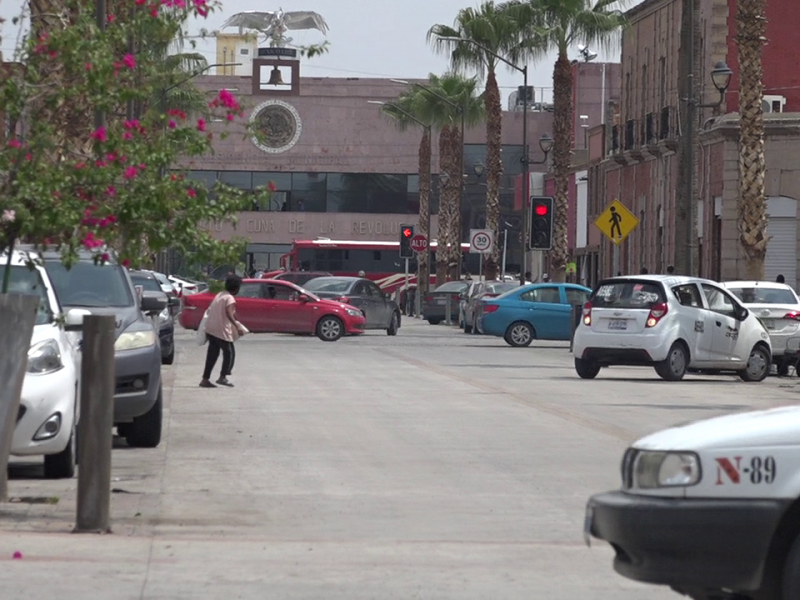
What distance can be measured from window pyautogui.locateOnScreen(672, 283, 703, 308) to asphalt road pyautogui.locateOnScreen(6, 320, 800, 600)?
8.25 ft

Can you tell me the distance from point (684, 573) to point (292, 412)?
13.2 meters

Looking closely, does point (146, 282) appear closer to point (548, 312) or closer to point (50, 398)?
point (548, 312)

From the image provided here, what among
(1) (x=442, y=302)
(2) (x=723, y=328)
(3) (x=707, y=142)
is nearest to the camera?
(2) (x=723, y=328)

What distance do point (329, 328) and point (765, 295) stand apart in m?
13.6

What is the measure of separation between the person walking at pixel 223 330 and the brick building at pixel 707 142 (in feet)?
84.1

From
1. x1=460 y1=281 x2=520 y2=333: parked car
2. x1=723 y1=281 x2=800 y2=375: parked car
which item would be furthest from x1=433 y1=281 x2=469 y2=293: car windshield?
x1=723 y1=281 x2=800 y2=375: parked car

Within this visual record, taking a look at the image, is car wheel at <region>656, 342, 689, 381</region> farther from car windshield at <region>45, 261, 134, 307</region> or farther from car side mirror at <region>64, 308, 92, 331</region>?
car side mirror at <region>64, 308, 92, 331</region>

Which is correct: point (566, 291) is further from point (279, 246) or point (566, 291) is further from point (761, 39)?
point (279, 246)

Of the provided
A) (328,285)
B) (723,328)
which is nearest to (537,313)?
(328,285)

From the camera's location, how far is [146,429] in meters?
15.4

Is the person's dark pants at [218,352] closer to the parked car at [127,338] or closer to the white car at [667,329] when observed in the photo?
the white car at [667,329]

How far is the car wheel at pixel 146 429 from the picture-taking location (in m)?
15.3

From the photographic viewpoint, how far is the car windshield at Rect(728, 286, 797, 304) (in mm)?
30359

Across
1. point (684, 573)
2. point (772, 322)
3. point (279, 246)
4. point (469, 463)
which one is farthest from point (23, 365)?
point (279, 246)
